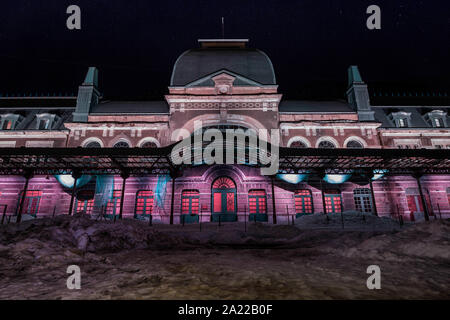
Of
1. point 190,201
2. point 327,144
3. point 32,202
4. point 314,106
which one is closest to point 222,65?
point 314,106

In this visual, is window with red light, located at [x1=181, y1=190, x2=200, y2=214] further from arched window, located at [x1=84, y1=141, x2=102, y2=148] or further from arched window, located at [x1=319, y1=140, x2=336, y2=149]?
arched window, located at [x1=319, y1=140, x2=336, y2=149]

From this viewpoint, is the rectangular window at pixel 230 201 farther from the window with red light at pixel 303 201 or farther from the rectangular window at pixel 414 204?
the rectangular window at pixel 414 204

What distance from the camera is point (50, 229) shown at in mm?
9695

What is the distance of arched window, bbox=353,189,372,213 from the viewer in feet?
72.0

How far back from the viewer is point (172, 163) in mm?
18203

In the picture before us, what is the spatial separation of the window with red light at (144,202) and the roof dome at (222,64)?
Result: 11.7 metres

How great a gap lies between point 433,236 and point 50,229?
14345 mm

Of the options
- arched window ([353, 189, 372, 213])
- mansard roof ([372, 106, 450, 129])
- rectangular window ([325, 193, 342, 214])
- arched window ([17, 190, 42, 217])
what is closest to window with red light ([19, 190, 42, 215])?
arched window ([17, 190, 42, 217])

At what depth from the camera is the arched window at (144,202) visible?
21594mm

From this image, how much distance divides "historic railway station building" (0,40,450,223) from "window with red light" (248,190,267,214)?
0.41 feet

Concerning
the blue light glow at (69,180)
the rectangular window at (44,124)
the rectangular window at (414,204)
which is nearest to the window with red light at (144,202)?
the blue light glow at (69,180)

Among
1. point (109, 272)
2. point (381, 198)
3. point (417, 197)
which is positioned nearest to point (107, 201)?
point (109, 272)

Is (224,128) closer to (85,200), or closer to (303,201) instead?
(303,201)
